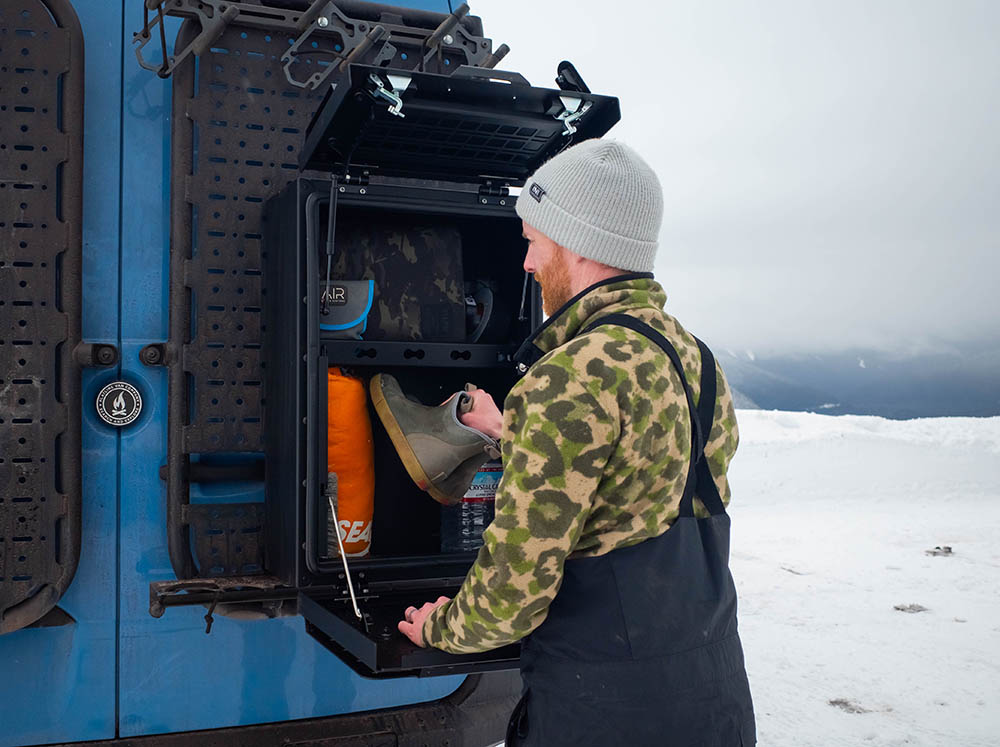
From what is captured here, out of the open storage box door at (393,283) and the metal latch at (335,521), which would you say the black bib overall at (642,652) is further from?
the metal latch at (335,521)

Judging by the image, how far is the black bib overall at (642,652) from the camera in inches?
57.6

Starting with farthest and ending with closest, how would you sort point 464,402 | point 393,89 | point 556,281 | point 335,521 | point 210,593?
point 464,402, point 210,593, point 335,521, point 393,89, point 556,281

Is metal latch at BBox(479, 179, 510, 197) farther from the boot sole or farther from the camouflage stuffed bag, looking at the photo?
the boot sole

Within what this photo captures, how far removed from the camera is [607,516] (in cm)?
148

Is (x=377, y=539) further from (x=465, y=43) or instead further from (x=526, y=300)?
(x=465, y=43)

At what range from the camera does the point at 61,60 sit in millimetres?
2068

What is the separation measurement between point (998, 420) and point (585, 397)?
1046 centimetres

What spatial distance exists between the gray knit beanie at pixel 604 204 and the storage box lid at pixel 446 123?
→ 34 cm

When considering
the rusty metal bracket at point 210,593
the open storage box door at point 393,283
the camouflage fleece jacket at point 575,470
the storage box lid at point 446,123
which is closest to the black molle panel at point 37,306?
the rusty metal bracket at point 210,593

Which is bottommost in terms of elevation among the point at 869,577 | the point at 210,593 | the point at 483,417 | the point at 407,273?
the point at 869,577

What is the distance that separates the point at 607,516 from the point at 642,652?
0.23 m

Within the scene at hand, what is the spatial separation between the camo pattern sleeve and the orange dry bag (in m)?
0.75

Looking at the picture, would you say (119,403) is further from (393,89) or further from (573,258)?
(573,258)

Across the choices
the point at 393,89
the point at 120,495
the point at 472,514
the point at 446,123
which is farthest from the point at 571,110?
the point at 120,495
